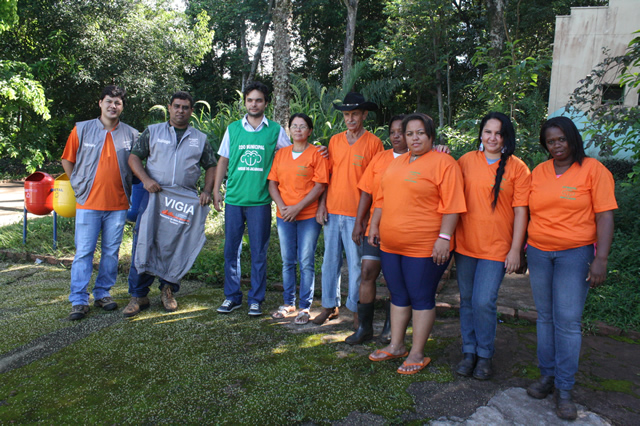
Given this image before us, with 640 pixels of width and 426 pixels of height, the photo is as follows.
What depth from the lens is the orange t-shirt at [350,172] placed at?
3656 mm

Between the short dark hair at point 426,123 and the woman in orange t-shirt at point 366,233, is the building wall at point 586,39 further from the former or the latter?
the short dark hair at point 426,123

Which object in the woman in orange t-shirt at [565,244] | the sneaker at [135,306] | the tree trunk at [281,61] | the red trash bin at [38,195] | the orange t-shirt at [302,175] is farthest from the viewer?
the tree trunk at [281,61]

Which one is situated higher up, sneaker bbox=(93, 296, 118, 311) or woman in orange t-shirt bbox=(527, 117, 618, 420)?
woman in orange t-shirt bbox=(527, 117, 618, 420)

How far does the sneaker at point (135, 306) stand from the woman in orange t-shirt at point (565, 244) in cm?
318

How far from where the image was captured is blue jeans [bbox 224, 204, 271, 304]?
13.4 feet

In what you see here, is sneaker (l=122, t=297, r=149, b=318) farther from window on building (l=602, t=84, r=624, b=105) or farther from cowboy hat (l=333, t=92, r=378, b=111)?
window on building (l=602, t=84, r=624, b=105)

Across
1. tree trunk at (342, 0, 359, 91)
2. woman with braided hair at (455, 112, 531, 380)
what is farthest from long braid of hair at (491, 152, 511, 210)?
tree trunk at (342, 0, 359, 91)

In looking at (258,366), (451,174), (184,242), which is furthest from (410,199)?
(184,242)

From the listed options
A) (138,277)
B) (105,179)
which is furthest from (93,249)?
(105,179)

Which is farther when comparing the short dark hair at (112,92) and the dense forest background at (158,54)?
the dense forest background at (158,54)

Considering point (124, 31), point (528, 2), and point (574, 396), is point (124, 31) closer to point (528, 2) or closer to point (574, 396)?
point (528, 2)

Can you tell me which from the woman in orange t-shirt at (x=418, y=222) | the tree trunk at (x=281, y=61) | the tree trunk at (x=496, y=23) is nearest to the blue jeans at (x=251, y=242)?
the woman in orange t-shirt at (x=418, y=222)

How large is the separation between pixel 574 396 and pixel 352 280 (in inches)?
64.9

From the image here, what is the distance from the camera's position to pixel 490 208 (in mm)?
2861
